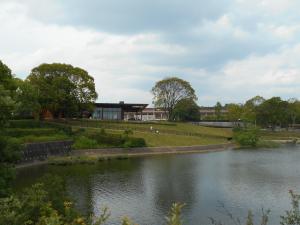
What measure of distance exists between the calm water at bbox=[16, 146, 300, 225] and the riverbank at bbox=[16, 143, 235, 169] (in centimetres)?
354

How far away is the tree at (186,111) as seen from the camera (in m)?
141

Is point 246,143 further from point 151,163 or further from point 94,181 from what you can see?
point 94,181

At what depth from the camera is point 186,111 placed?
154 metres

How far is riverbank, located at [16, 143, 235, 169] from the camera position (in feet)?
220

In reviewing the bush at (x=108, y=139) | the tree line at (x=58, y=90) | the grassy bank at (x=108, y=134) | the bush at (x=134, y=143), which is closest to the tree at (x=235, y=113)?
the grassy bank at (x=108, y=134)

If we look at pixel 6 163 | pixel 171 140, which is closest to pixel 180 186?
pixel 6 163

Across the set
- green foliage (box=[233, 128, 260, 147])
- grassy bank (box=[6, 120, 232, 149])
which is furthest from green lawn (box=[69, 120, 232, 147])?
green foliage (box=[233, 128, 260, 147])

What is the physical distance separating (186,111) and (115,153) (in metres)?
78.3

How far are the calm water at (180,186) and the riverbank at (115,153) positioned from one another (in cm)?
354

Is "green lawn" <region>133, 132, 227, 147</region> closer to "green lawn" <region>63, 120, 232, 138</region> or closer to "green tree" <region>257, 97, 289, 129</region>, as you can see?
"green lawn" <region>63, 120, 232, 138</region>

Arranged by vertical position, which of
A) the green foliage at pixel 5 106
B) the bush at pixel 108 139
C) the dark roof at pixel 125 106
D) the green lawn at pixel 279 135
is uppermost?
the dark roof at pixel 125 106

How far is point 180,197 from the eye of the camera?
39625 mm

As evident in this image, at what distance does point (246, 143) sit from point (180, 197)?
241 ft

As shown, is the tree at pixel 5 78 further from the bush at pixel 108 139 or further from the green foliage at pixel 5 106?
the green foliage at pixel 5 106
